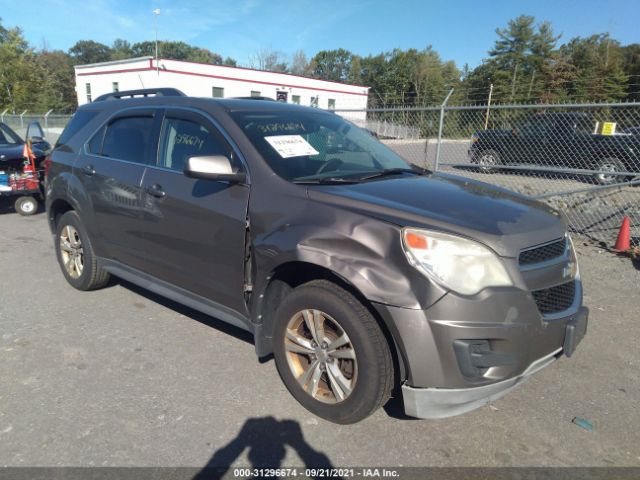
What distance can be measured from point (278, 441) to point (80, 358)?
5.81ft

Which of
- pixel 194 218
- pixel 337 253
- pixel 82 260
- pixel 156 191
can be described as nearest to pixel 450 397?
pixel 337 253

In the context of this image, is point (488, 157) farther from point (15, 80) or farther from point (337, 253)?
point (15, 80)

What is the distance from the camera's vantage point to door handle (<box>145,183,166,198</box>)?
11.3 feet

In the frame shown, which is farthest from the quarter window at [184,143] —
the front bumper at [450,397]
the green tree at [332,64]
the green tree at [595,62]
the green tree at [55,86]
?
the green tree at [332,64]

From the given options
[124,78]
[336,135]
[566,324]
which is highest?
[124,78]

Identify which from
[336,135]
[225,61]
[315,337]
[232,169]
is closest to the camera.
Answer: [315,337]

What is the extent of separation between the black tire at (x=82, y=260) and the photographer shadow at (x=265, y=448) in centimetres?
257

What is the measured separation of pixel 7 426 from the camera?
2.66 m

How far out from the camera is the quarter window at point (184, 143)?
3.30m

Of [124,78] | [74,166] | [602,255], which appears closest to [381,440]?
[74,166]

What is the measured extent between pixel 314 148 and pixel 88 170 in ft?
7.29

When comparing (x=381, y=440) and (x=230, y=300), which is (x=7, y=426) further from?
(x=381, y=440)

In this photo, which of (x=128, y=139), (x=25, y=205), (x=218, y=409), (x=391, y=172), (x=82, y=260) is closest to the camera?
(x=218, y=409)

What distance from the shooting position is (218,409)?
2875 mm
